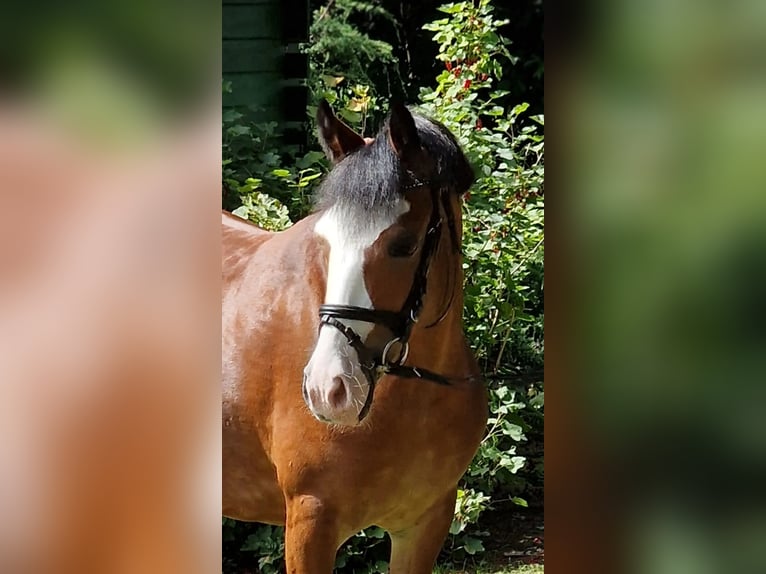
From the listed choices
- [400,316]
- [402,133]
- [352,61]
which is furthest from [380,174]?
[352,61]

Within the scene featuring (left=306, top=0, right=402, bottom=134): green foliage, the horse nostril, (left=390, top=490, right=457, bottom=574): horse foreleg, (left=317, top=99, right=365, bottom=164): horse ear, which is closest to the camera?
the horse nostril

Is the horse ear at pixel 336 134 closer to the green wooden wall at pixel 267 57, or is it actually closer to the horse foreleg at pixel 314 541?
the green wooden wall at pixel 267 57

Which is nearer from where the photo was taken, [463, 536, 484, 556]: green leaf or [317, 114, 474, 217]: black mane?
[317, 114, 474, 217]: black mane

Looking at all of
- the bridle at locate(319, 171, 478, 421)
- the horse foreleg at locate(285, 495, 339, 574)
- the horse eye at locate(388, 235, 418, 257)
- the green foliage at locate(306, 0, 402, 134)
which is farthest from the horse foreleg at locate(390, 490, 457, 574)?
the green foliage at locate(306, 0, 402, 134)

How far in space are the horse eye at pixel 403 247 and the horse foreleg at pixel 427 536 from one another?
0.45 metres

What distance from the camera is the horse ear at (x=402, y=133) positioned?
127 centimetres

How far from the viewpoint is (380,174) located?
128cm

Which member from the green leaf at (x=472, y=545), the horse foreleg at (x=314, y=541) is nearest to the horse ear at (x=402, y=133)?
the horse foreleg at (x=314, y=541)

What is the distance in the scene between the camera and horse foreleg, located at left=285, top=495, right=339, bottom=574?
1.41 meters

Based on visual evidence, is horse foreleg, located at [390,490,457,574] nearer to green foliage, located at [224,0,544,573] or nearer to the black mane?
green foliage, located at [224,0,544,573]
